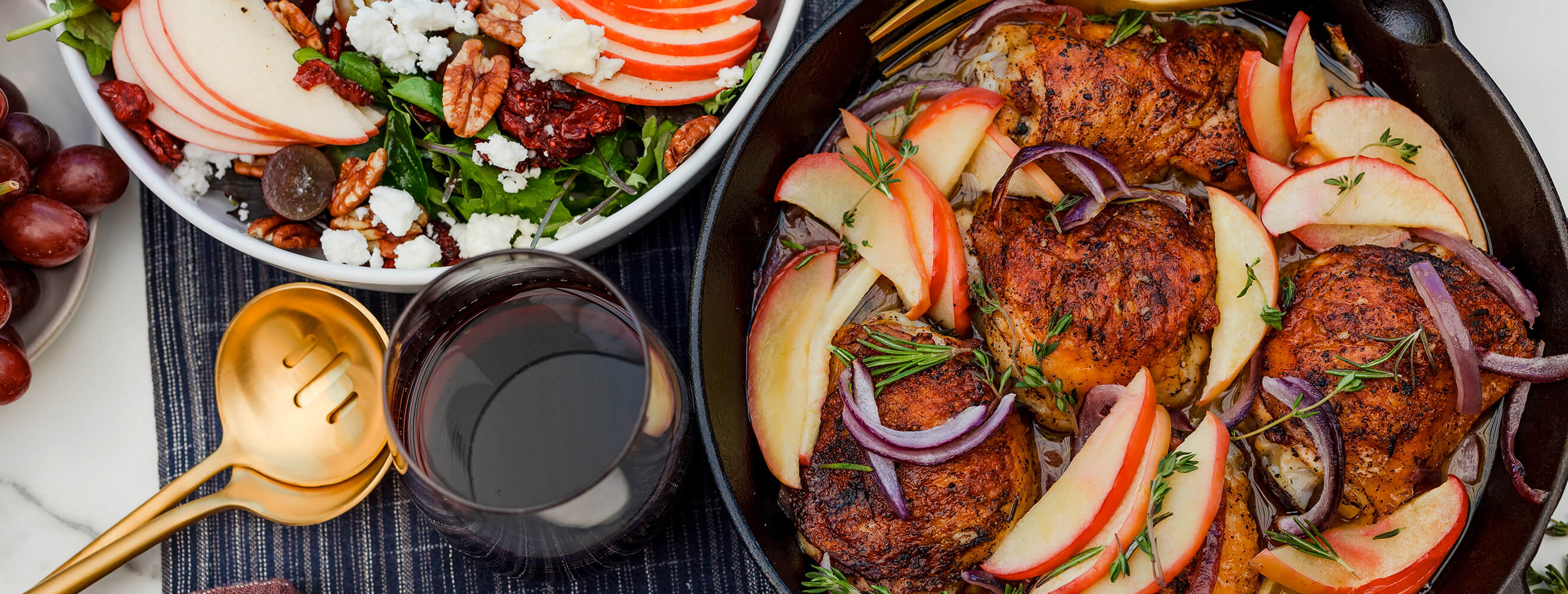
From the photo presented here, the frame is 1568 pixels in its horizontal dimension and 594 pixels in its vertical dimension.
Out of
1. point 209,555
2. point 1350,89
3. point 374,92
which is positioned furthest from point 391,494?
point 1350,89

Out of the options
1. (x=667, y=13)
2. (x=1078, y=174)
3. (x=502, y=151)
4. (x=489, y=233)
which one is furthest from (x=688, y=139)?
(x=1078, y=174)

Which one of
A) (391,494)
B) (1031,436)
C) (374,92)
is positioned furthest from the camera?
(391,494)

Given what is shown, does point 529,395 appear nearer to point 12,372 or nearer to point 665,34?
point 665,34

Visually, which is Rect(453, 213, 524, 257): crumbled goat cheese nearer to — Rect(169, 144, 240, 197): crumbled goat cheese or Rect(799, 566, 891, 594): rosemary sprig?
Rect(169, 144, 240, 197): crumbled goat cheese

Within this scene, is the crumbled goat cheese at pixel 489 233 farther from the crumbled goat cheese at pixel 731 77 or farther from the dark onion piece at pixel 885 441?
the dark onion piece at pixel 885 441

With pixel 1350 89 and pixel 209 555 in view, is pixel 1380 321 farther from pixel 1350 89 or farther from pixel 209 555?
pixel 209 555

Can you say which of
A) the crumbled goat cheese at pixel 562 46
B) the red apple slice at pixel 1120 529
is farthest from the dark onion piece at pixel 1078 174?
the crumbled goat cheese at pixel 562 46
